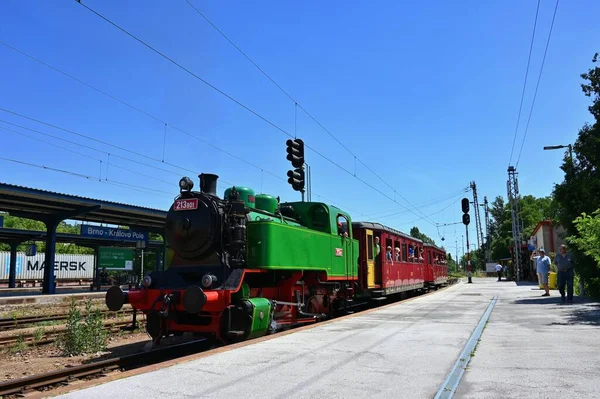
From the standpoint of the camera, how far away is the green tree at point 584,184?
1314 centimetres

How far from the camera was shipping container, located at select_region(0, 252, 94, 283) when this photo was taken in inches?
1601

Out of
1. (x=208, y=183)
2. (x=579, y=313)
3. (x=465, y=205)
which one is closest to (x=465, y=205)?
(x=465, y=205)

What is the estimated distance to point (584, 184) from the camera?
13.3 meters

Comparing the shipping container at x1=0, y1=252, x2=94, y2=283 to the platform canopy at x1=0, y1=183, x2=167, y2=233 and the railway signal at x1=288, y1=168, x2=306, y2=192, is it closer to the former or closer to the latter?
the platform canopy at x1=0, y1=183, x2=167, y2=233

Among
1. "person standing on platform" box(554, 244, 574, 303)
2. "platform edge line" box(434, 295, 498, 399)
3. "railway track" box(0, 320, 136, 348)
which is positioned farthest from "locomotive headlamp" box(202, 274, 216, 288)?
"person standing on platform" box(554, 244, 574, 303)

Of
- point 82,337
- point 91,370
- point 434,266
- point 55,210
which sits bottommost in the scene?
point 91,370

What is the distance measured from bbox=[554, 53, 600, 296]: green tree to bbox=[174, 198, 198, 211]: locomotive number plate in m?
10.4

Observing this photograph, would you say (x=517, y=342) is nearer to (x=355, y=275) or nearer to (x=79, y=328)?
(x=355, y=275)

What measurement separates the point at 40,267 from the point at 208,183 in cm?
4016

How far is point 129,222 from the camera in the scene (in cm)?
2619

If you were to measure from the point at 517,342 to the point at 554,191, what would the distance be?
356 inches

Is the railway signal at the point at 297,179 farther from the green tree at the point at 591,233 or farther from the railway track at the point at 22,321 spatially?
the railway track at the point at 22,321

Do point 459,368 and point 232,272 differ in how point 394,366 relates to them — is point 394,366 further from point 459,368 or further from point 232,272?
point 232,272

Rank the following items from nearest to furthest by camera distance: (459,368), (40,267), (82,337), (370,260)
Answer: (459,368) < (82,337) < (370,260) < (40,267)
